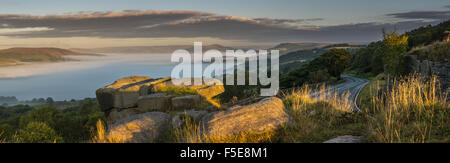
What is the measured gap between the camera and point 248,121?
7758 mm

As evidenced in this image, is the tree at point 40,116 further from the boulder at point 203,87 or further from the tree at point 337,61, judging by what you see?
the tree at point 337,61

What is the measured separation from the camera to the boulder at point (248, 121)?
7234 millimetres

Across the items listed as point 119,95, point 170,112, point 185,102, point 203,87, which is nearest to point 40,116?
point 119,95

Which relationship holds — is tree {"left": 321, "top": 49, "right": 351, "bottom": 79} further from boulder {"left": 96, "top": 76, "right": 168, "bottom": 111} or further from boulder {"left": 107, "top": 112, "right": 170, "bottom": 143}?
boulder {"left": 107, "top": 112, "right": 170, "bottom": 143}

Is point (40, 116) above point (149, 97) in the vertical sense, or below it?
below

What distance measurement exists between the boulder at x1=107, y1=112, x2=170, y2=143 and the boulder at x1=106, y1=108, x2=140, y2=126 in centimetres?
476

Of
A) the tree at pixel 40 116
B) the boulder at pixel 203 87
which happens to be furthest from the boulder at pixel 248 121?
the tree at pixel 40 116

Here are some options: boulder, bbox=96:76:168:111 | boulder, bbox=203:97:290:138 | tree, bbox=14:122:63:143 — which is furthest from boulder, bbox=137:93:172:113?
tree, bbox=14:122:63:143

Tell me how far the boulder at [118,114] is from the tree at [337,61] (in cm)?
6054

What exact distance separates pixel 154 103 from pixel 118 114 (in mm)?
2272

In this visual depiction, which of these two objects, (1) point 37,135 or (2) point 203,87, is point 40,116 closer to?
(1) point 37,135

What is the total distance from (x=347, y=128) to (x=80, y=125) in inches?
1939
